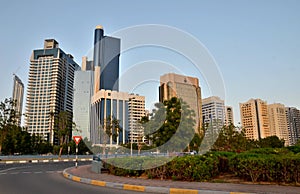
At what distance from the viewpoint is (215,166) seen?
36.3 ft

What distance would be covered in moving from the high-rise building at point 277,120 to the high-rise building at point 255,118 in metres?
4.50

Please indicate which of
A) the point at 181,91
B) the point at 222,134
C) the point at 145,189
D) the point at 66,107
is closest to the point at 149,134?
the point at 181,91

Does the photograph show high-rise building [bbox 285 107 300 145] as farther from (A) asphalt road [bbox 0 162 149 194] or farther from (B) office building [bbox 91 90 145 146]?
(A) asphalt road [bbox 0 162 149 194]

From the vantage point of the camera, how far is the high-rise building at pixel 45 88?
13062 cm

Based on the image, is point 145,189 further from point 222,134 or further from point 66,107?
point 66,107

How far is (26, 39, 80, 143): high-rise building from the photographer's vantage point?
130625 millimetres

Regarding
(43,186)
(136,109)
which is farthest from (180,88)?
(43,186)

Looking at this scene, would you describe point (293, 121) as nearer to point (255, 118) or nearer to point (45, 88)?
point (255, 118)

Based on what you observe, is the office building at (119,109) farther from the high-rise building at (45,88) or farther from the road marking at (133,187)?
the high-rise building at (45,88)

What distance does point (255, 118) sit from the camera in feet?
402

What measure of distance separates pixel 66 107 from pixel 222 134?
11474cm

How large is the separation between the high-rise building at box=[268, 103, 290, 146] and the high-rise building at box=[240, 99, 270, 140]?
14.8ft

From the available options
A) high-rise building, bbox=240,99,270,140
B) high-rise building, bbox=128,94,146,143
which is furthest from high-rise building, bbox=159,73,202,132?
high-rise building, bbox=240,99,270,140

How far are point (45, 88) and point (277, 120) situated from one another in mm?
115188
